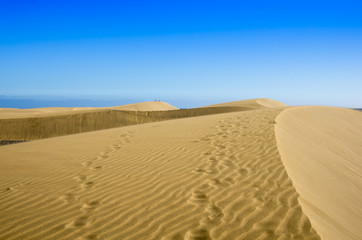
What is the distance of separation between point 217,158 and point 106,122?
65.2ft

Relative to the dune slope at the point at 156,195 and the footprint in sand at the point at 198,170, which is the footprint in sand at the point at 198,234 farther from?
the footprint in sand at the point at 198,170

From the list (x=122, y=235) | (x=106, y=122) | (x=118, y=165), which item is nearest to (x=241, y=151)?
(x=118, y=165)

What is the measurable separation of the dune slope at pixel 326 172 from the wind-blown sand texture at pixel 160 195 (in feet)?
0.37

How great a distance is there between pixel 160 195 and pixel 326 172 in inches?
178

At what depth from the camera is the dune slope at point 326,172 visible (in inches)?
159

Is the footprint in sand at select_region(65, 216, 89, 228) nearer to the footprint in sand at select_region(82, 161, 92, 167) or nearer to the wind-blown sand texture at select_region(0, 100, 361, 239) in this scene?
the wind-blown sand texture at select_region(0, 100, 361, 239)

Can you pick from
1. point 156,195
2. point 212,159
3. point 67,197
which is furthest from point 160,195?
point 212,159

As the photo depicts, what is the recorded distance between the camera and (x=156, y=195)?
178 inches

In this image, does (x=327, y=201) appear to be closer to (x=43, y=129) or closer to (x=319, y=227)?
(x=319, y=227)

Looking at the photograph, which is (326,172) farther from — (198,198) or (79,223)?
(79,223)

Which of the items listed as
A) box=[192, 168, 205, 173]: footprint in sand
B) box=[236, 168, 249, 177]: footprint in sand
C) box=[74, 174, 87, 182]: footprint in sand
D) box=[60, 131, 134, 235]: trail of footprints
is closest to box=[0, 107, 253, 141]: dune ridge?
box=[60, 131, 134, 235]: trail of footprints

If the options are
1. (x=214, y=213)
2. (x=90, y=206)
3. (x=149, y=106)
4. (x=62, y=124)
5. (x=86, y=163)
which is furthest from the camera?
(x=149, y=106)

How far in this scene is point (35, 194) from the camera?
4.74m

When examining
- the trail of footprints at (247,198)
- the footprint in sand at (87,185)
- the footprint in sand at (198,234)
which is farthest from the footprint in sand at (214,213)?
the footprint in sand at (87,185)
